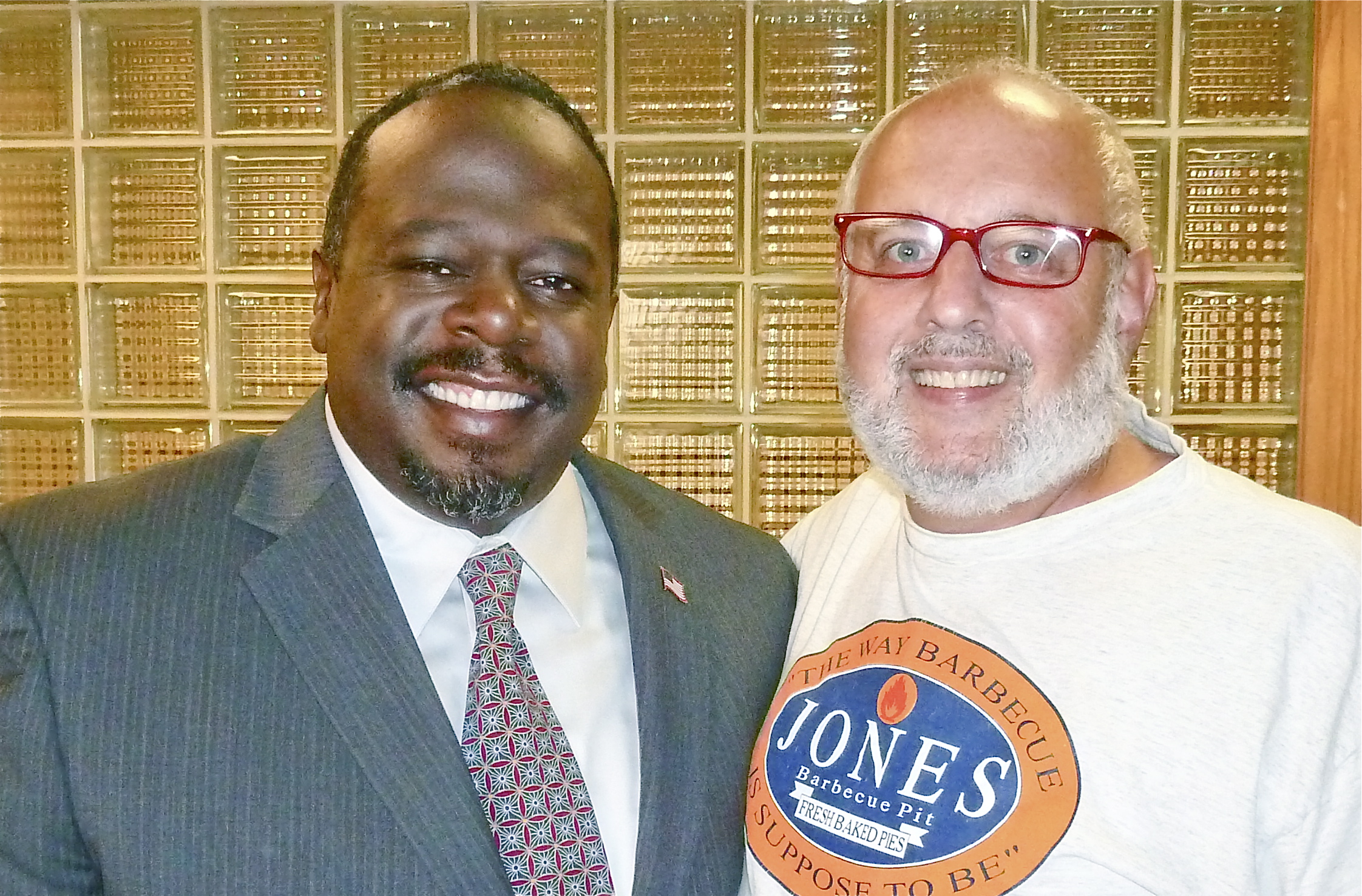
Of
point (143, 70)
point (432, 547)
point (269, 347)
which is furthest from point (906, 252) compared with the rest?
point (143, 70)

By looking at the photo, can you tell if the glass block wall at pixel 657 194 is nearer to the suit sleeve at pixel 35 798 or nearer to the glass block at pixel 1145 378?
the glass block at pixel 1145 378

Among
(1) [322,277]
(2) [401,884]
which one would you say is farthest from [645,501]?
(2) [401,884]

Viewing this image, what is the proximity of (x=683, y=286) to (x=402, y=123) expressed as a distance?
1.39 m

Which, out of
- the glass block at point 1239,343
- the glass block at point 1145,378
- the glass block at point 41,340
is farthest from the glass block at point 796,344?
the glass block at point 41,340

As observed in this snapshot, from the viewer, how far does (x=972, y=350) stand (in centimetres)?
123

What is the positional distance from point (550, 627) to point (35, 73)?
233cm

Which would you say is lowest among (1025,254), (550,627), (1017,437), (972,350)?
(550,627)

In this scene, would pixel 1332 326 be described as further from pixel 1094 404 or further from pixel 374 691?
pixel 374 691

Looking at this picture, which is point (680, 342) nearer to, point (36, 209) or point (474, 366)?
point (474, 366)

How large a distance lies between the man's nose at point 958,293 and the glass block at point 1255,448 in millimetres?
1515

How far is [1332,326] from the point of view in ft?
7.79

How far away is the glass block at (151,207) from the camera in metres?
2.62

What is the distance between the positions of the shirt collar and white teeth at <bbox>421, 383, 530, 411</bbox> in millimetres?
135

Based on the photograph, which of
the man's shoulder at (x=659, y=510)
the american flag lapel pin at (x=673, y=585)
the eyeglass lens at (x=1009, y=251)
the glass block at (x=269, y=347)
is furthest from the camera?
the glass block at (x=269, y=347)
